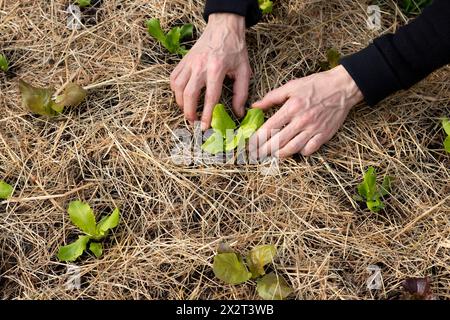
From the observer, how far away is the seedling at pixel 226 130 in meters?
1.59

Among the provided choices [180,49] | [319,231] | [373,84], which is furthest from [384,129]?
[180,49]

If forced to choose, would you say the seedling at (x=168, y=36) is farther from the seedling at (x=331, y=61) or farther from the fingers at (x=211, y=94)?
the seedling at (x=331, y=61)

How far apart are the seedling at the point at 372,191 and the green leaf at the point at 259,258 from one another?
32 cm

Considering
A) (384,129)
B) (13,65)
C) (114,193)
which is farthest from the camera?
(13,65)

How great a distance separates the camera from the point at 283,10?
1.92 m

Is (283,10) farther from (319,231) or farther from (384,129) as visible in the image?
(319,231)

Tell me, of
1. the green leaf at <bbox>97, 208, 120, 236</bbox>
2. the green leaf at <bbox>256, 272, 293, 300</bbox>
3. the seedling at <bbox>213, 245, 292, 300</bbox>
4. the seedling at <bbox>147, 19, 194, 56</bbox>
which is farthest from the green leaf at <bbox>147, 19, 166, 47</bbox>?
the green leaf at <bbox>256, 272, 293, 300</bbox>

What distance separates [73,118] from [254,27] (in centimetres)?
70

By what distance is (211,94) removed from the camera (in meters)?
1.61

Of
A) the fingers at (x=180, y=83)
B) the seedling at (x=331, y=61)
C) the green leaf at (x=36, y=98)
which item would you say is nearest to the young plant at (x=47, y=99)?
the green leaf at (x=36, y=98)

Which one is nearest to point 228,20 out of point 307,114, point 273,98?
point 273,98

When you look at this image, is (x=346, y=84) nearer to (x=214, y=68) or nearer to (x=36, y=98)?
(x=214, y=68)

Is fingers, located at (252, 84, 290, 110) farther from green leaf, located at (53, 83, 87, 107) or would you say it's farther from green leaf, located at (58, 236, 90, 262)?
green leaf, located at (58, 236, 90, 262)

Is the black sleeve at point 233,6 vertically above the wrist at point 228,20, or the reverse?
the black sleeve at point 233,6
